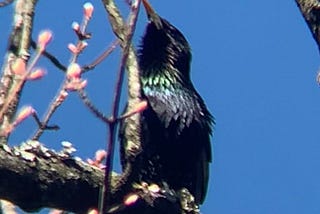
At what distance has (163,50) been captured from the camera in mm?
4195

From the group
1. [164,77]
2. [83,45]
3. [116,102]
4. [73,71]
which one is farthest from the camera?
[164,77]

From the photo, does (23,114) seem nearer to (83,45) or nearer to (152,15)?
(83,45)

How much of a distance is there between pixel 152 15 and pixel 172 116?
42 centimetres

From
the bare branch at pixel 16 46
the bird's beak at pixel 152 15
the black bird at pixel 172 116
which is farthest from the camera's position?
the black bird at pixel 172 116

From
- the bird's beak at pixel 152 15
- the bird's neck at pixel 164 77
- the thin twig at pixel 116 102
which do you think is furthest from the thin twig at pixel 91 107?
the bird's neck at pixel 164 77

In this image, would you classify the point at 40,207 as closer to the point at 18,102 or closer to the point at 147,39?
the point at 18,102

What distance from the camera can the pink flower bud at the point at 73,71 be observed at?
1.86 metres

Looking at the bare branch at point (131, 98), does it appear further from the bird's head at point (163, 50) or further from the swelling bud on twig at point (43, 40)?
the bird's head at point (163, 50)

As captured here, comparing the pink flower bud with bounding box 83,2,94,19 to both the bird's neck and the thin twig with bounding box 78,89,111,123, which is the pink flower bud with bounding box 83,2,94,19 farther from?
the bird's neck

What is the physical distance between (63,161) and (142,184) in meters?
0.31

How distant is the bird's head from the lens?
412 centimetres

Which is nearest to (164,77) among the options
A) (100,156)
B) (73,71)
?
(100,156)

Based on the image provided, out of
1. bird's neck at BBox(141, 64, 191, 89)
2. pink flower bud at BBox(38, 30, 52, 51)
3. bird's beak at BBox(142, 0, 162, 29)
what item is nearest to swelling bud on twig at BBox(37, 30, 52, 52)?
pink flower bud at BBox(38, 30, 52, 51)

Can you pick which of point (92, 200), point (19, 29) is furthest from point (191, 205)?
point (19, 29)
